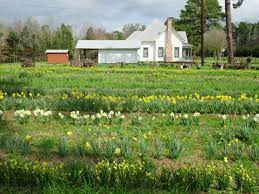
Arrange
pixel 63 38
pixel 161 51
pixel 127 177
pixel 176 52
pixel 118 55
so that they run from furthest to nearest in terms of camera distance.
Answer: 1. pixel 63 38
2. pixel 176 52
3. pixel 161 51
4. pixel 118 55
5. pixel 127 177

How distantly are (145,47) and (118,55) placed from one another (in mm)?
5444

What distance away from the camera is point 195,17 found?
7856 centimetres

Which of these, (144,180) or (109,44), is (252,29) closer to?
(109,44)

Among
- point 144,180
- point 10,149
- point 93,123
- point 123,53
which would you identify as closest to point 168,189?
point 144,180

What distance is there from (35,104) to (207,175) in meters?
6.47

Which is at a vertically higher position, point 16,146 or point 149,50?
point 149,50

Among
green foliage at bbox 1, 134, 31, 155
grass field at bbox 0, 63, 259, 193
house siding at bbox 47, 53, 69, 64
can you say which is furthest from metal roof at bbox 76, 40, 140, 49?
green foliage at bbox 1, 134, 31, 155

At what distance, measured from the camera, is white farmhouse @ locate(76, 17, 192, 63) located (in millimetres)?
58375

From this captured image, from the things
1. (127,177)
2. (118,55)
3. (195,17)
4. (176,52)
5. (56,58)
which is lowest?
(127,177)

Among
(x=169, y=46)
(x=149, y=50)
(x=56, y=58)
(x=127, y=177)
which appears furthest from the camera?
(x=149, y=50)

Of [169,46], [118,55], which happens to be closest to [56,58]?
[118,55]

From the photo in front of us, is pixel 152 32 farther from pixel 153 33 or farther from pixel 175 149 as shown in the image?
pixel 175 149

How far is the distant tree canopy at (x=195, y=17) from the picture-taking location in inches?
3024

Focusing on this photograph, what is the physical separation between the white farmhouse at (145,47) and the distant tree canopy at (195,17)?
1432cm
